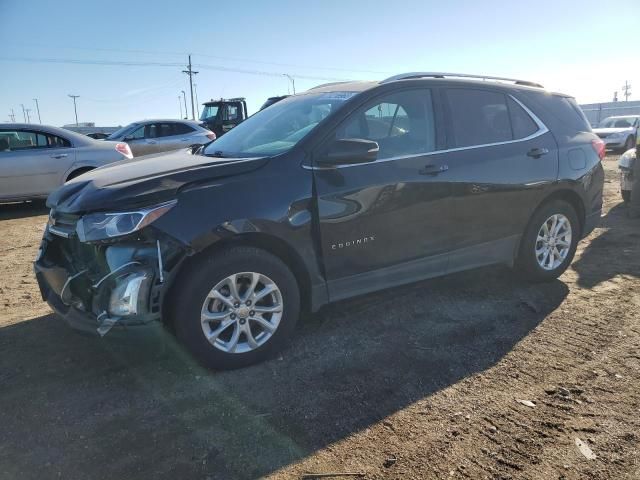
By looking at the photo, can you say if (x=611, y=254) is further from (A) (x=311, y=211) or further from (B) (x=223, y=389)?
(B) (x=223, y=389)

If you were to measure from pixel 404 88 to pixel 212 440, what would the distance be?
9.25 ft

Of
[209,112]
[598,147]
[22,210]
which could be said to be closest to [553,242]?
[598,147]

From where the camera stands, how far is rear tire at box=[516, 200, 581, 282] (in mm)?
4562

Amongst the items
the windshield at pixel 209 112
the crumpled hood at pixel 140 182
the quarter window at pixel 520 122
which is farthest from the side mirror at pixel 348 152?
the windshield at pixel 209 112

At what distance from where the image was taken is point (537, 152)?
14.6 feet

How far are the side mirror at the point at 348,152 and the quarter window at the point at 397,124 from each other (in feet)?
0.68

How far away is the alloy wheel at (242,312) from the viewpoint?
10.2 feet

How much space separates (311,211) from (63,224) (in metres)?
1.61

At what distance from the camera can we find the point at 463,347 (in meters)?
3.57

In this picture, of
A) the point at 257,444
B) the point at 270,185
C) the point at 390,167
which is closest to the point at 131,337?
the point at 257,444

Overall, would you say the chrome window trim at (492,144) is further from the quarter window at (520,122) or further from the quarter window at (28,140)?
the quarter window at (28,140)

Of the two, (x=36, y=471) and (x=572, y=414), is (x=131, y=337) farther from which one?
(x=572, y=414)

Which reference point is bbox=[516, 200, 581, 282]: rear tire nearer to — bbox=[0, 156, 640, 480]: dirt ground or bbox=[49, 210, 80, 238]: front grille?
bbox=[0, 156, 640, 480]: dirt ground

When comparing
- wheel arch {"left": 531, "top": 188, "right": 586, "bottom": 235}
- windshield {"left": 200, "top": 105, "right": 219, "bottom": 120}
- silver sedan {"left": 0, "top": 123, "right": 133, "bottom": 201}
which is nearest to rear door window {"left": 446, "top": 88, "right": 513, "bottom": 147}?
wheel arch {"left": 531, "top": 188, "right": 586, "bottom": 235}
